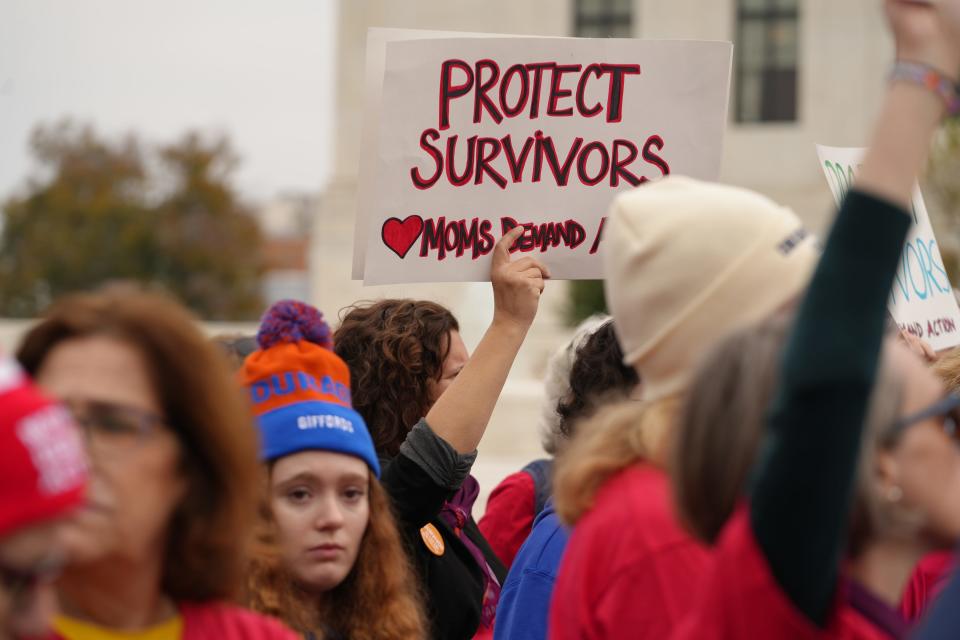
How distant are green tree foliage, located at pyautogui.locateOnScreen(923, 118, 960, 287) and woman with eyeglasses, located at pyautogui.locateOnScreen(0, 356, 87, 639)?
2201 centimetres

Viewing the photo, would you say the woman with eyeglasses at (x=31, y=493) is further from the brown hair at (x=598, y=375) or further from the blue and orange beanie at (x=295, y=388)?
the brown hair at (x=598, y=375)

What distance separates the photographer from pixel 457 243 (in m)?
3.94

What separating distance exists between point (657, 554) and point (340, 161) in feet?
80.7

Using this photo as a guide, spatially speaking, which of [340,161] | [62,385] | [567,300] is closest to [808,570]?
[62,385]

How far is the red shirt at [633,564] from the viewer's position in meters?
2.12

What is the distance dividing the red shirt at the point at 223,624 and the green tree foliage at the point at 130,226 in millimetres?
37710

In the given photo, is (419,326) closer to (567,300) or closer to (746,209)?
(746,209)

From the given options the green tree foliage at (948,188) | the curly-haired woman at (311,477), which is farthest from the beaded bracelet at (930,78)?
the green tree foliage at (948,188)

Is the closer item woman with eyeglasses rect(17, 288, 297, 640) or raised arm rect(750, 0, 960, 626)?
raised arm rect(750, 0, 960, 626)

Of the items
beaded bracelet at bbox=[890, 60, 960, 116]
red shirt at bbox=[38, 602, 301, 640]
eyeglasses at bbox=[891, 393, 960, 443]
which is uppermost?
beaded bracelet at bbox=[890, 60, 960, 116]

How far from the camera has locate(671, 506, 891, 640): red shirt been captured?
1796mm

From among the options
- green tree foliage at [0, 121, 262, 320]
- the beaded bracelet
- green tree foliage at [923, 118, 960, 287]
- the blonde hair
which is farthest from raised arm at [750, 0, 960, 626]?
green tree foliage at [0, 121, 262, 320]

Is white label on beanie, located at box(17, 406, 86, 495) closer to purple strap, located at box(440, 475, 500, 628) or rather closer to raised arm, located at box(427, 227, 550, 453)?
raised arm, located at box(427, 227, 550, 453)

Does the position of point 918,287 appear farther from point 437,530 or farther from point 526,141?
point 437,530
